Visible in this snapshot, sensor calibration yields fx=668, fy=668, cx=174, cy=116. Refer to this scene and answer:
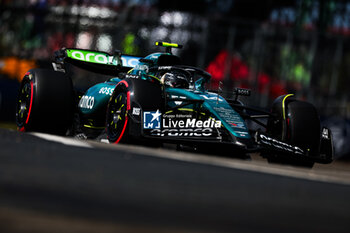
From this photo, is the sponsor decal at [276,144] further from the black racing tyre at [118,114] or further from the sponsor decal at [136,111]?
the black racing tyre at [118,114]

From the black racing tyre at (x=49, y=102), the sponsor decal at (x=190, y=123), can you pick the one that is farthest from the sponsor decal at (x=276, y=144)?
the black racing tyre at (x=49, y=102)

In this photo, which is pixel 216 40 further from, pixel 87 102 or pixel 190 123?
pixel 190 123

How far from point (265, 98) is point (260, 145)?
36.8 ft

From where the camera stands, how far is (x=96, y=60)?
338 inches

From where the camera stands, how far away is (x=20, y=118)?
25.4ft

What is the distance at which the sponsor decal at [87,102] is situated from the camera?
25.6ft

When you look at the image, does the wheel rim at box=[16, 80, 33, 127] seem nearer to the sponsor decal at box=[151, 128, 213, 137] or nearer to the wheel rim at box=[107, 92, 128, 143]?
the wheel rim at box=[107, 92, 128, 143]

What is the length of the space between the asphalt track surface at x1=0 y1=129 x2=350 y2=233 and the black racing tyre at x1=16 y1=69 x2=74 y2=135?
3.32m

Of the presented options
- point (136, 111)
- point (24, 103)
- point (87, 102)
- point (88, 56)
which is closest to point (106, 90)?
point (87, 102)

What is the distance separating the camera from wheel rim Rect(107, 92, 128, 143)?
6.66 m

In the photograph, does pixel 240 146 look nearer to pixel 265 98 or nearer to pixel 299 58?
pixel 265 98

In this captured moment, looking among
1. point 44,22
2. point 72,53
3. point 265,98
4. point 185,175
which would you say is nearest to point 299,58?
point 265,98

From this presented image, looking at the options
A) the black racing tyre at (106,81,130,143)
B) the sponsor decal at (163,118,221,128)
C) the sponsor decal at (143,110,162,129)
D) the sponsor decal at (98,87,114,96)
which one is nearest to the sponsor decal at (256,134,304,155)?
the sponsor decal at (163,118,221,128)

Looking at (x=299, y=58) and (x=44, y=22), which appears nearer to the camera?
(x=44, y=22)
